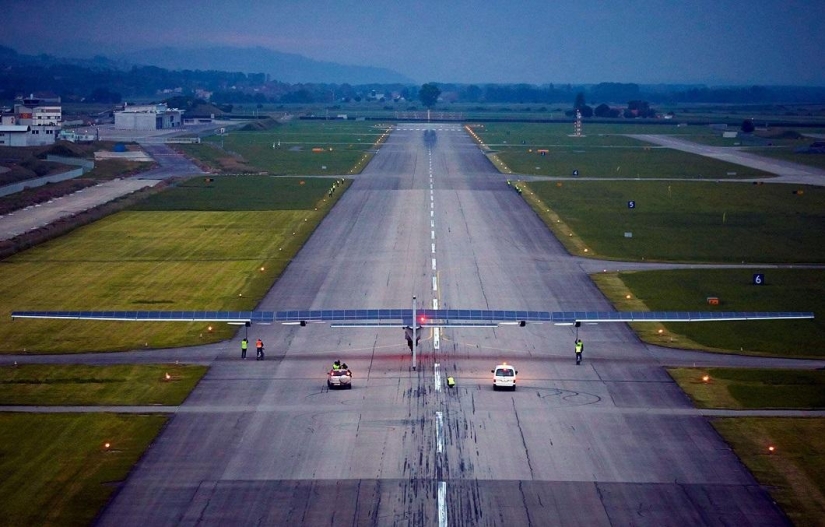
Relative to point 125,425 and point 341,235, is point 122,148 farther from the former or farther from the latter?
point 125,425

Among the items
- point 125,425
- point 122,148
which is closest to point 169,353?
point 125,425

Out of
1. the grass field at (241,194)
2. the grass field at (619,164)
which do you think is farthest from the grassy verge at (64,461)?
the grass field at (619,164)

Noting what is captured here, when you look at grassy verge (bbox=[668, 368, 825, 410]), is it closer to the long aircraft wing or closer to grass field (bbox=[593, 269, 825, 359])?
the long aircraft wing

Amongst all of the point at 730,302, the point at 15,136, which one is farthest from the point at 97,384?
the point at 15,136

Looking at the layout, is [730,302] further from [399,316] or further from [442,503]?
[442,503]

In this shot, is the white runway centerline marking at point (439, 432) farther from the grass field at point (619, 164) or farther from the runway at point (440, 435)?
the grass field at point (619, 164)

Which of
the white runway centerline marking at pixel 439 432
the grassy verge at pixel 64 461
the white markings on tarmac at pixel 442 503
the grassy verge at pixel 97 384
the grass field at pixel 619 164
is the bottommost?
the grassy verge at pixel 64 461
